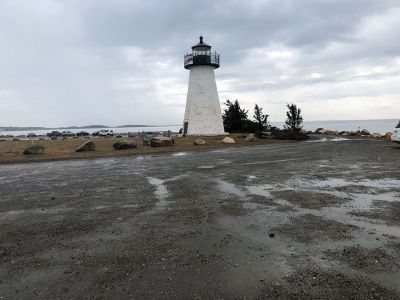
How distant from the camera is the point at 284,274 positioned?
5.32m

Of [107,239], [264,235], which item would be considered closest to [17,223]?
[107,239]

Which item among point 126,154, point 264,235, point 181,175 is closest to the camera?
point 264,235

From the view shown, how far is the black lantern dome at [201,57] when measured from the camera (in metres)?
44.2

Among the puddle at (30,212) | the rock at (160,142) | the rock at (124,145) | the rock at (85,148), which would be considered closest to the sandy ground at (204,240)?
the puddle at (30,212)

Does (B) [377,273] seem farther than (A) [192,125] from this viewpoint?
No

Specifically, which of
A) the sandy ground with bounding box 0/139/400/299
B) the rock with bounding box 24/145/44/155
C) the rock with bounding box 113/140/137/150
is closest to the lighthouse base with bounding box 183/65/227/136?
the rock with bounding box 113/140/137/150

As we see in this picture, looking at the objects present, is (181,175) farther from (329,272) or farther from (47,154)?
(47,154)

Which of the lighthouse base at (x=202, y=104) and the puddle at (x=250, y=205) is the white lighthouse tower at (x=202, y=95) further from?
the puddle at (x=250, y=205)

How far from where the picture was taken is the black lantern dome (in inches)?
1740

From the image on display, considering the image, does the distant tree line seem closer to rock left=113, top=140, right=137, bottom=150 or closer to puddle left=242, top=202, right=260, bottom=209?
rock left=113, top=140, right=137, bottom=150

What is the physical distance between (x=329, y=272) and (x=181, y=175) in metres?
10.8

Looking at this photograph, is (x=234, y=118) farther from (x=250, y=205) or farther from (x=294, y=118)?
(x=250, y=205)

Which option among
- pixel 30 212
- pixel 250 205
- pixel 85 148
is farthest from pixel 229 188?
pixel 85 148

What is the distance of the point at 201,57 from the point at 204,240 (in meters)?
39.1
